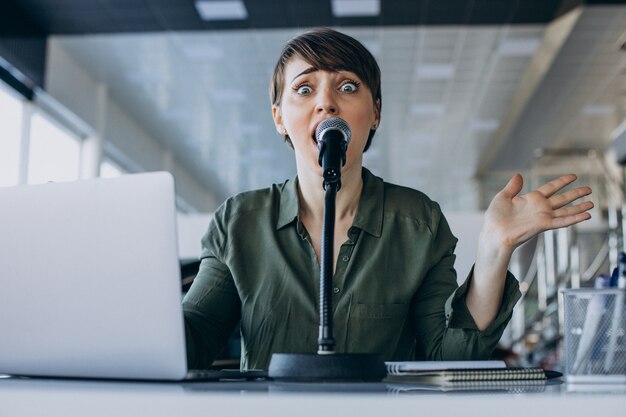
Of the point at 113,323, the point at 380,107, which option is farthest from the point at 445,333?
the point at 113,323

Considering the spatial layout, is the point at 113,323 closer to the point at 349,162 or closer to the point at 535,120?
the point at 349,162

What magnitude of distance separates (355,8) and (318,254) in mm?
5649

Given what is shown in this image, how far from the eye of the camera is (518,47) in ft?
25.3

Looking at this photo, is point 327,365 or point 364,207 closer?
point 327,365

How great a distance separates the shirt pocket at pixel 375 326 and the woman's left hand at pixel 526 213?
377 millimetres

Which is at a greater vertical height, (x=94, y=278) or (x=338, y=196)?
(x=338, y=196)

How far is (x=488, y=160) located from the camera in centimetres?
1238

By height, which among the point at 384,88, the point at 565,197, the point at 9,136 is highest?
the point at 384,88

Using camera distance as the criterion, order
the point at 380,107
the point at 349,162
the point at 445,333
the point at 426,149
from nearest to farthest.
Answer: the point at 445,333 → the point at 349,162 → the point at 380,107 → the point at 426,149

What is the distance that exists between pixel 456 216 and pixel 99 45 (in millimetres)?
6845

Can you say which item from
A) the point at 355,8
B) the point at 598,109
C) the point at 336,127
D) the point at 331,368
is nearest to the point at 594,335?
the point at 331,368

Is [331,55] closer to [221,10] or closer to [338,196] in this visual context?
[338,196]

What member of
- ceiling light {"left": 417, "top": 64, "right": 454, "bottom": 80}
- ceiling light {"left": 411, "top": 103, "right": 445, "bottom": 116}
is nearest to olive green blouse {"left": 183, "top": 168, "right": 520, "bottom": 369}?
ceiling light {"left": 417, "top": 64, "right": 454, "bottom": 80}

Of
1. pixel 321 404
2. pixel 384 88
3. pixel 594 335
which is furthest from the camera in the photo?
pixel 384 88
